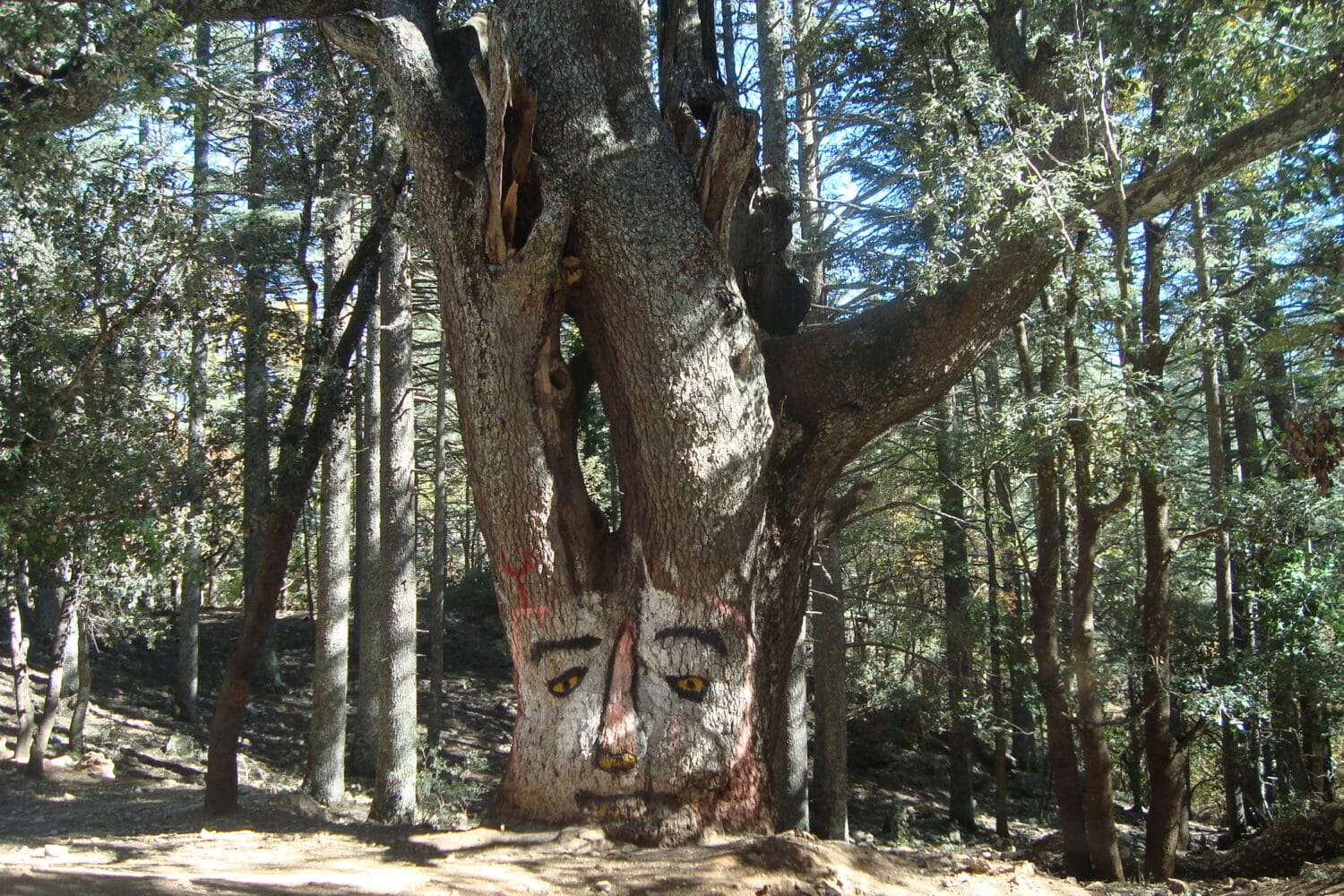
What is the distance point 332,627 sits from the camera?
13094 mm

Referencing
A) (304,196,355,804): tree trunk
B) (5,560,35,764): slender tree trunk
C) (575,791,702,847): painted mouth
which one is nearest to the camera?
(575,791,702,847): painted mouth

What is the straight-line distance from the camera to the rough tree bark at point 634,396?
570 cm

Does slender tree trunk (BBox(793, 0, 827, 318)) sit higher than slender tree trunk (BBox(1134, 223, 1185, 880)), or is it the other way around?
slender tree trunk (BBox(793, 0, 827, 318))

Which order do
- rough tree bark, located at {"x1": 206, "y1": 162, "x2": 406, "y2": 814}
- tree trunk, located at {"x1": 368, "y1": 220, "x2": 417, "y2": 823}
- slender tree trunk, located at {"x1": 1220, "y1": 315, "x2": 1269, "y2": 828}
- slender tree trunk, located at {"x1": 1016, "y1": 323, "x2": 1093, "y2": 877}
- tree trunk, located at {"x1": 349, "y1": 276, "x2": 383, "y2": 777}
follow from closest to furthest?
rough tree bark, located at {"x1": 206, "y1": 162, "x2": 406, "y2": 814}, slender tree trunk, located at {"x1": 1016, "y1": 323, "x2": 1093, "y2": 877}, slender tree trunk, located at {"x1": 1220, "y1": 315, "x2": 1269, "y2": 828}, tree trunk, located at {"x1": 368, "y1": 220, "x2": 417, "y2": 823}, tree trunk, located at {"x1": 349, "y1": 276, "x2": 383, "y2": 777}

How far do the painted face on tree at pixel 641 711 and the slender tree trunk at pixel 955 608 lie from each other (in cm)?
548

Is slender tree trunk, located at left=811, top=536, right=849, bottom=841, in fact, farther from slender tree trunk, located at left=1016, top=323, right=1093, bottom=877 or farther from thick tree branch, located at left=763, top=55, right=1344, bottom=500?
thick tree branch, located at left=763, top=55, right=1344, bottom=500

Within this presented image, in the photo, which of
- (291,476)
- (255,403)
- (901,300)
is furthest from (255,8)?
(901,300)

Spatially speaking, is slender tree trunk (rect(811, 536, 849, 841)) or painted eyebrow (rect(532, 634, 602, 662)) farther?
slender tree trunk (rect(811, 536, 849, 841))

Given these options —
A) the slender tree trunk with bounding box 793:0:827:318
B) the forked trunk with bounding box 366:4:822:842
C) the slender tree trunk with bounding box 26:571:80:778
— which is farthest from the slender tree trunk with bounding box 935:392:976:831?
the slender tree trunk with bounding box 26:571:80:778

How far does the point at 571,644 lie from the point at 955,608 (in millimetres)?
10343

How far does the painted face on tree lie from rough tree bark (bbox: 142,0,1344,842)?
0.04 ft

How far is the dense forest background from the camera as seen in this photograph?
22.4 feet

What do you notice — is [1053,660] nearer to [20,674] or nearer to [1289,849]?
[1289,849]

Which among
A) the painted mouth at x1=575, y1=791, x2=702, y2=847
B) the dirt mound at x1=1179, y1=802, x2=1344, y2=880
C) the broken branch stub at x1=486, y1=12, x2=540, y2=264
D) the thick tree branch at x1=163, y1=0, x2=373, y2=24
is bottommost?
the dirt mound at x1=1179, y1=802, x2=1344, y2=880
